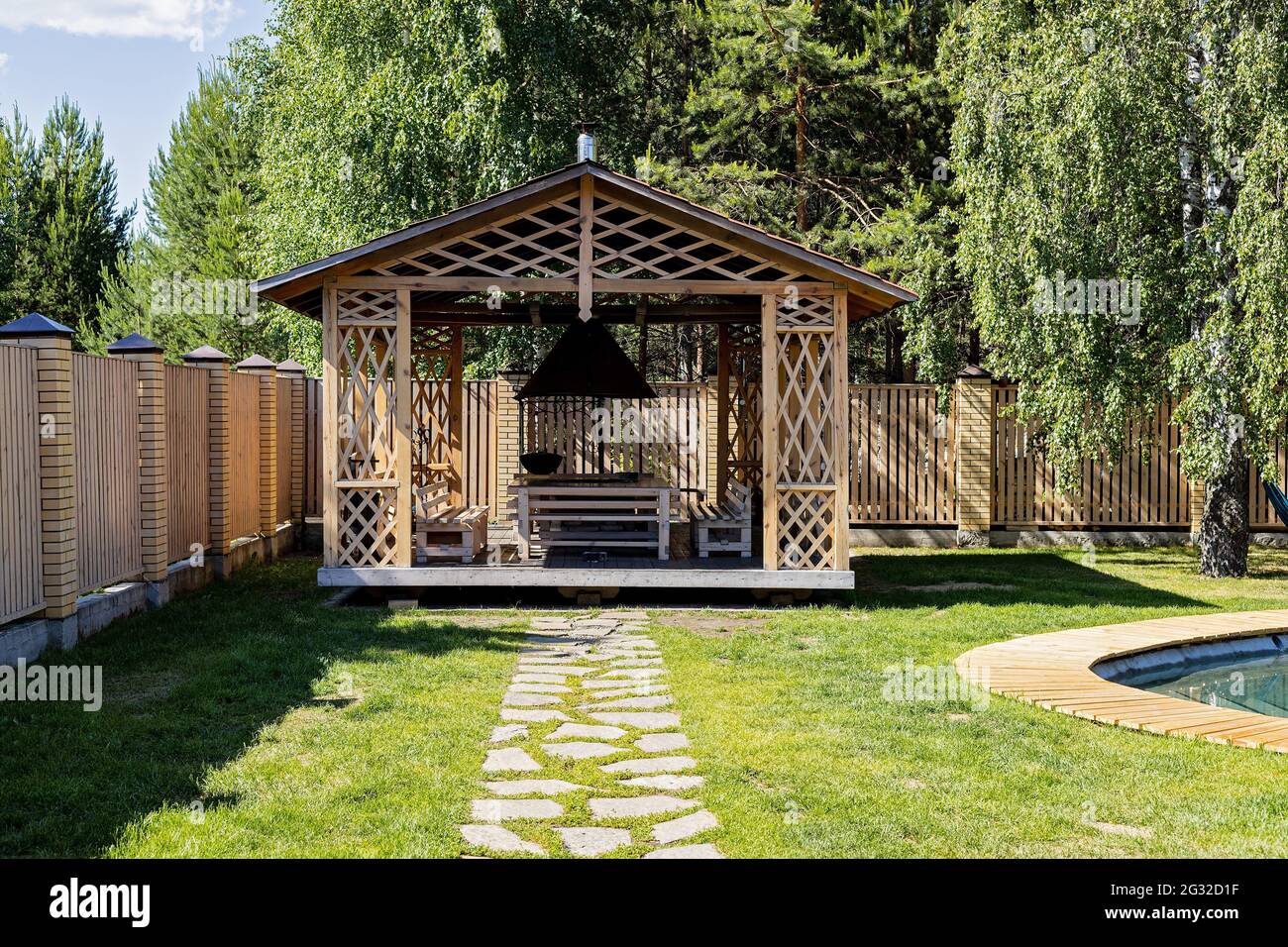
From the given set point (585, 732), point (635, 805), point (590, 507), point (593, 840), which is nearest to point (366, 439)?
point (590, 507)

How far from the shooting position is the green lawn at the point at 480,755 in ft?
16.9

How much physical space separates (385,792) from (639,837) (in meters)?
1.36

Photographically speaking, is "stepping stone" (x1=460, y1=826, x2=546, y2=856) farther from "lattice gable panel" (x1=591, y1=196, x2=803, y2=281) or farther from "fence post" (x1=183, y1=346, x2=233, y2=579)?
"fence post" (x1=183, y1=346, x2=233, y2=579)

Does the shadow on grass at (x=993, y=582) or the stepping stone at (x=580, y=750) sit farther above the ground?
the shadow on grass at (x=993, y=582)

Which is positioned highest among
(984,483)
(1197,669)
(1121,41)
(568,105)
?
(568,105)

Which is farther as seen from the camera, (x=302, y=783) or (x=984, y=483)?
(x=984, y=483)

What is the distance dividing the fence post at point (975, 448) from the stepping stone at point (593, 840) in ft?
45.7

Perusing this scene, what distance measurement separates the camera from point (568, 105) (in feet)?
76.8

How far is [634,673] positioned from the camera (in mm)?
8859

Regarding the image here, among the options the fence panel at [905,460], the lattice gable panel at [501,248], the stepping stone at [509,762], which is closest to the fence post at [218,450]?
the lattice gable panel at [501,248]

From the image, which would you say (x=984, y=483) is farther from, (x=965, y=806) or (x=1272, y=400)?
(x=965, y=806)

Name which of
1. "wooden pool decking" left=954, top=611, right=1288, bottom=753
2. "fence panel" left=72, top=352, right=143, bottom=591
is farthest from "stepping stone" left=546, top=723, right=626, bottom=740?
"fence panel" left=72, top=352, right=143, bottom=591

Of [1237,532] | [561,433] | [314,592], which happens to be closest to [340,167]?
[561,433]

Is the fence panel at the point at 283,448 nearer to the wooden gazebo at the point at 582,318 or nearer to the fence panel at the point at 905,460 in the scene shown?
the wooden gazebo at the point at 582,318
